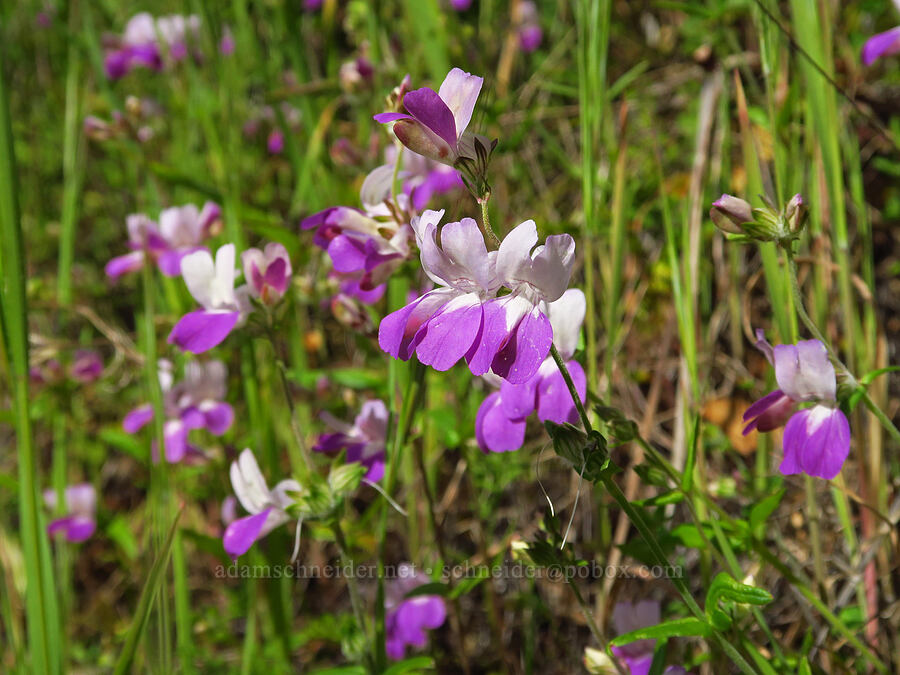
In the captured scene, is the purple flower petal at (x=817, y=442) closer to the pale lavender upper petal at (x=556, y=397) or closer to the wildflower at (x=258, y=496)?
the pale lavender upper petal at (x=556, y=397)

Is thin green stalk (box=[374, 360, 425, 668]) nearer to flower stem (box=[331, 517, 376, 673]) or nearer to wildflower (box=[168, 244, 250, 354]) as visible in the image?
flower stem (box=[331, 517, 376, 673])

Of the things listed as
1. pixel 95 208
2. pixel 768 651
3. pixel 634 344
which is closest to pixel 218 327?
pixel 768 651

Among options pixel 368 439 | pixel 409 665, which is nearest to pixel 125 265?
pixel 368 439

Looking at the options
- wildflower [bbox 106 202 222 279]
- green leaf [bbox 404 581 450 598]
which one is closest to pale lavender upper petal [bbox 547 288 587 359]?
green leaf [bbox 404 581 450 598]

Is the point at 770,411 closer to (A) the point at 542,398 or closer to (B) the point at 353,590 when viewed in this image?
(A) the point at 542,398

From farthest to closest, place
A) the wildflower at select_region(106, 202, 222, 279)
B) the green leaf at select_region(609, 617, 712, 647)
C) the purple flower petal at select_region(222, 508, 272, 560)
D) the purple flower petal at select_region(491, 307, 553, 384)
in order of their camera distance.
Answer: the wildflower at select_region(106, 202, 222, 279)
the purple flower petal at select_region(222, 508, 272, 560)
the green leaf at select_region(609, 617, 712, 647)
the purple flower petal at select_region(491, 307, 553, 384)

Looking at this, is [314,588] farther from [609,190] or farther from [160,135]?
[160,135]
